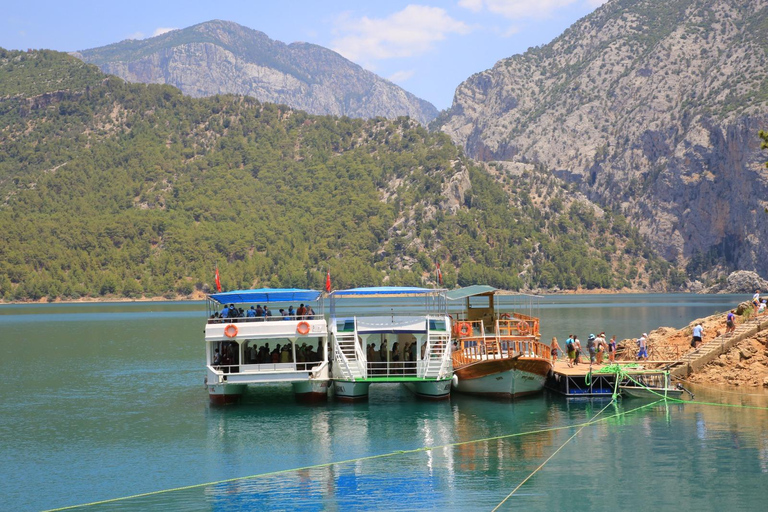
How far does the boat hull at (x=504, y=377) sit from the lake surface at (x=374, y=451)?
2.52ft

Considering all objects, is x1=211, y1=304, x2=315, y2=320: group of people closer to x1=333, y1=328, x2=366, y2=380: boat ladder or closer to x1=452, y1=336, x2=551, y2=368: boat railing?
x1=333, y1=328, x2=366, y2=380: boat ladder

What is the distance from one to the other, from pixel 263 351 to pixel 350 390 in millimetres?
5476

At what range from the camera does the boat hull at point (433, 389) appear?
160 feet

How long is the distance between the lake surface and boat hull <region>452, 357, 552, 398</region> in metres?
0.77

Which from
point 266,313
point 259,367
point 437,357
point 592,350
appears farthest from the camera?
point 592,350

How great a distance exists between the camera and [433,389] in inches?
1938

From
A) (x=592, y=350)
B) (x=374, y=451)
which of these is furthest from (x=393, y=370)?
(x=374, y=451)

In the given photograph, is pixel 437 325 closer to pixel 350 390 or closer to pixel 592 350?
pixel 350 390

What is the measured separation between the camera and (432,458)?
35719 mm

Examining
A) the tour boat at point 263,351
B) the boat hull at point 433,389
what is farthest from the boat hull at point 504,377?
the tour boat at point 263,351

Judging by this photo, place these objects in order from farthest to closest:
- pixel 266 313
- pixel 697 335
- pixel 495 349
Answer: pixel 697 335 < pixel 495 349 < pixel 266 313

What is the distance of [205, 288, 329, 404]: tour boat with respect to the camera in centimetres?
4641

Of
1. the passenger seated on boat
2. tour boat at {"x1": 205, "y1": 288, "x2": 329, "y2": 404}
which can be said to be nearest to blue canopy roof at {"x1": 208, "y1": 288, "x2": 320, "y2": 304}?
tour boat at {"x1": 205, "y1": 288, "x2": 329, "y2": 404}

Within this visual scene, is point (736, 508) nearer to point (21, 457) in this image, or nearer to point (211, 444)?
point (211, 444)
